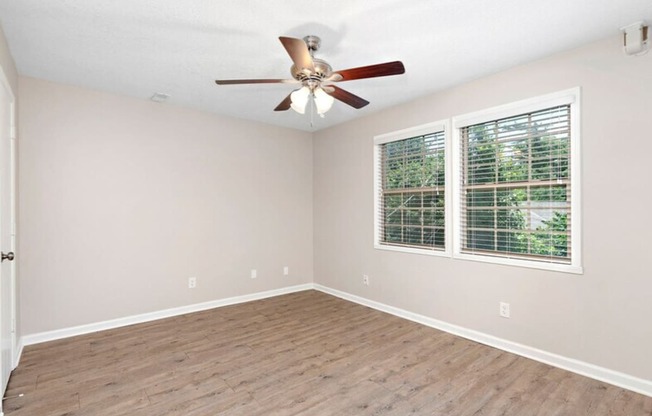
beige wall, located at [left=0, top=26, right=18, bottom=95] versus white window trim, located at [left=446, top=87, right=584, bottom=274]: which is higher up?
beige wall, located at [left=0, top=26, right=18, bottom=95]

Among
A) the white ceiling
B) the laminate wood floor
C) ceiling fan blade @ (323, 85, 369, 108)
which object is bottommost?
the laminate wood floor

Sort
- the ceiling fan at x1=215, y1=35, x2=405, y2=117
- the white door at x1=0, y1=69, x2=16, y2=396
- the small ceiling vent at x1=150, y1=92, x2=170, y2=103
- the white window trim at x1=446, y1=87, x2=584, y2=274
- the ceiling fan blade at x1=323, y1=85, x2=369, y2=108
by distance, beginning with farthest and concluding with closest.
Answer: the small ceiling vent at x1=150, y1=92, x2=170, y2=103 < the white window trim at x1=446, y1=87, x2=584, y2=274 < the ceiling fan blade at x1=323, y1=85, x2=369, y2=108 < the white door at x1=0, y1=69, x2=16, y2=396 < the ceiling fan at x1=215, y1=35, x2=405, y2=117

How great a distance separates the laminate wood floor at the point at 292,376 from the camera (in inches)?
86.6

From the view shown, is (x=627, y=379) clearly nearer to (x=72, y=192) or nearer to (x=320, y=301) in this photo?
(x=320, y=301)

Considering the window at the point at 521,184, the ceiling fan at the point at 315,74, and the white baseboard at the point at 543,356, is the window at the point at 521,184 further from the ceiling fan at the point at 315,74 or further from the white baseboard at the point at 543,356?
the ceiling fan at the point at 315,74

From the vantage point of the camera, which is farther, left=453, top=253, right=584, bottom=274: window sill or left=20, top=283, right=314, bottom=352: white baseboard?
left=20, top=283, right=314, bottom=352: white baseboard

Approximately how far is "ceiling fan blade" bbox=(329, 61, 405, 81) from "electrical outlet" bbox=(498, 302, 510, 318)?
2287mm

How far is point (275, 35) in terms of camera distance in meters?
2.45

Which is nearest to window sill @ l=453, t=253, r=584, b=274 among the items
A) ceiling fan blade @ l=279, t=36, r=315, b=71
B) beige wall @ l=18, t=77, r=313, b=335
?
ceiling fan blade @ l=279, t=36, r=315, b=71

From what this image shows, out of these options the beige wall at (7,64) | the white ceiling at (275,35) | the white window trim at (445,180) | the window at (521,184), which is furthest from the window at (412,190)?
the beige wall at (7,64)

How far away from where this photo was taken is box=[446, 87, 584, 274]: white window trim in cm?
263

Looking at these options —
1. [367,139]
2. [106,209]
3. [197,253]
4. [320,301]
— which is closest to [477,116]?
[367,139]

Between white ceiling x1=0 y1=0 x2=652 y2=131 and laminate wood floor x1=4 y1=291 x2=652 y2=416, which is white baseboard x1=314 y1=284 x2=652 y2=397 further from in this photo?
white ceiling x1=0 y1=0 x2=652 y2=131

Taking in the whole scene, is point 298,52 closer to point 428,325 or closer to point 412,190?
point 412,190
